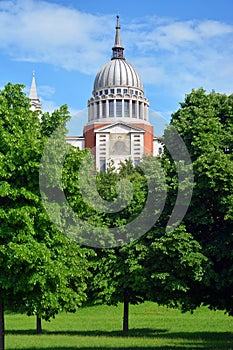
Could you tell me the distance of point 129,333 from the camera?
1093 inches

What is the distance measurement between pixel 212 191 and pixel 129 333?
37.7 feet

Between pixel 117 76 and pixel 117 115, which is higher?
pixel 117 76

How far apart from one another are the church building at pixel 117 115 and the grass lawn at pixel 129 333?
6792 cm

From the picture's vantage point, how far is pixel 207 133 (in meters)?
20.2

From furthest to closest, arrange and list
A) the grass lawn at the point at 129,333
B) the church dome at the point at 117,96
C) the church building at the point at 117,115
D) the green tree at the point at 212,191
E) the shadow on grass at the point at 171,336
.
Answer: the church dome at the point at 117,96
the church building at the point at 117,115
the grass lawn at the point at 129,333
the shadow on grass at the point at 171,336
the green tree at the point at 212,191

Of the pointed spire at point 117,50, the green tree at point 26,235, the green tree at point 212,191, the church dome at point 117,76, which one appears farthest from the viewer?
the pointed spire at point 117,50

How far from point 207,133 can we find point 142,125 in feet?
310

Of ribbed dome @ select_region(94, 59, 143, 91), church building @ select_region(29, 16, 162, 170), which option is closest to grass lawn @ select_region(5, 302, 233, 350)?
church building @ select_region(29, 16, 162, 170)

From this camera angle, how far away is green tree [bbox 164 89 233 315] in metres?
18.6

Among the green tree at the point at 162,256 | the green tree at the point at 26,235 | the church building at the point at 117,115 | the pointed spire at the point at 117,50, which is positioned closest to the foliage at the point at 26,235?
the green tree at the point at 26,235

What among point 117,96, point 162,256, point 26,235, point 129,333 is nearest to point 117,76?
point 117,96

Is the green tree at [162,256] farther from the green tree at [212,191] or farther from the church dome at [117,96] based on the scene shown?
the church dome at [117,96]

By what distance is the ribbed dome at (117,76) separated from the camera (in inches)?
4734

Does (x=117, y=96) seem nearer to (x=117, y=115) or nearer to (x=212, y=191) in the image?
(x=117, y=115)
